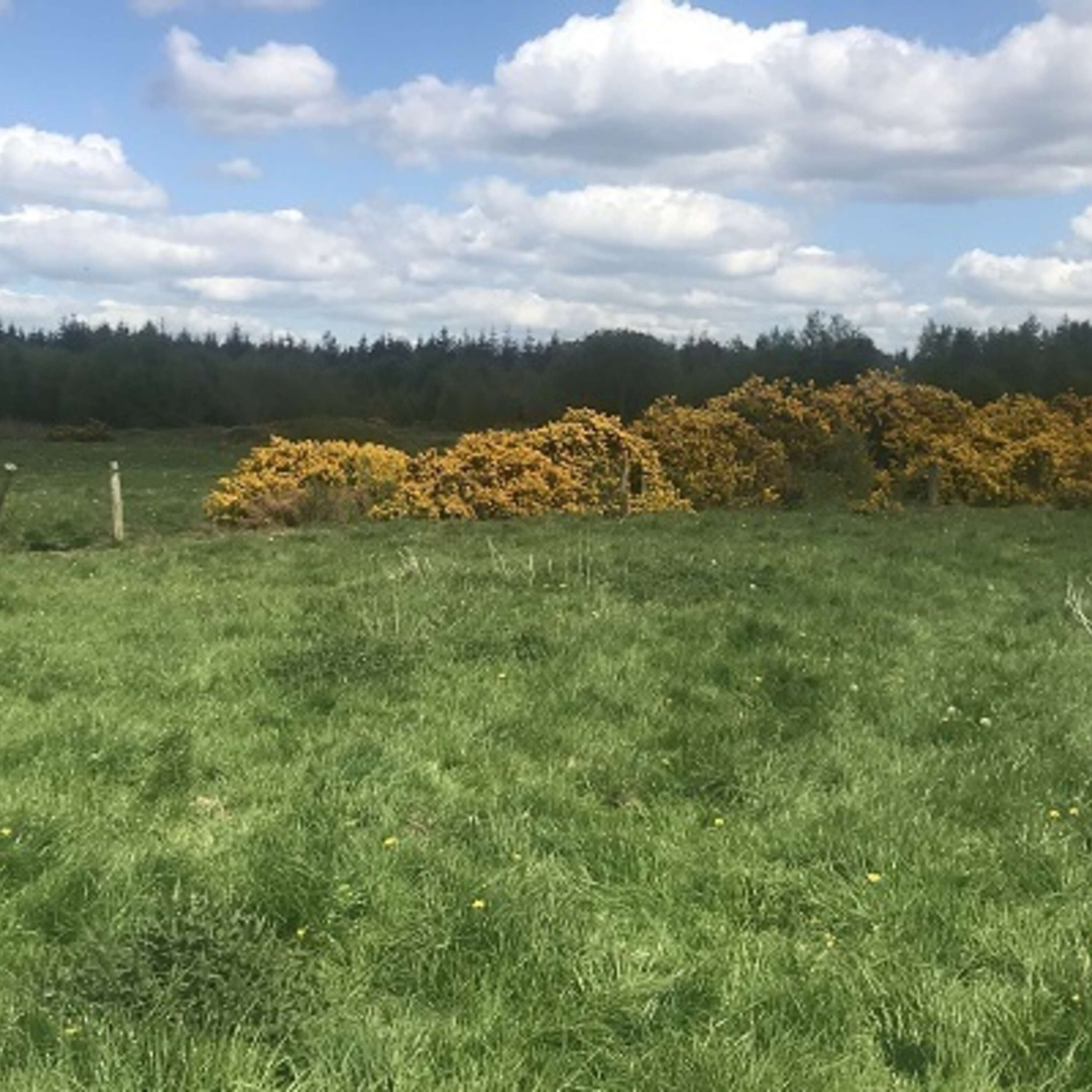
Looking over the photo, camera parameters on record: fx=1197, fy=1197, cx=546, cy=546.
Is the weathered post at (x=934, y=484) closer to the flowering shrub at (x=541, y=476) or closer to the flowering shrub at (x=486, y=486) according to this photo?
the flowering shrub at (x=541, y=476)

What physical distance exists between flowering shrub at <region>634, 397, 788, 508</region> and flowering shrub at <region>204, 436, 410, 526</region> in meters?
6.57

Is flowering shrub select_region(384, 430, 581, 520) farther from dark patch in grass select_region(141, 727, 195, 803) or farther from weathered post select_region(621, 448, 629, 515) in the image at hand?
dark patch in grass select_region(141, 727, 195, 803)

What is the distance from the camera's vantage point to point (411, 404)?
85625mm

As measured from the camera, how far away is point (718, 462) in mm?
29156

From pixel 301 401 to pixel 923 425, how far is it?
218 ft

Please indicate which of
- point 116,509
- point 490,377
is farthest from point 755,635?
point 490,377

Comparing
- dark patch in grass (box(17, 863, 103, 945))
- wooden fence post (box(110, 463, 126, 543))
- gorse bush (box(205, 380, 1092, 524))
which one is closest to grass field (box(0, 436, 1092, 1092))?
dark patch in grass (box(17, 863, 103, 945))

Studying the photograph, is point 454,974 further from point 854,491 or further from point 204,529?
point 854,491

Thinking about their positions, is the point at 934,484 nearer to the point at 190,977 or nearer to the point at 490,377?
the point at 190,977

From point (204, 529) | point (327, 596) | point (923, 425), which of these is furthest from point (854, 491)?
point (327, 596)

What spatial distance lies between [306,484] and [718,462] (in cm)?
987

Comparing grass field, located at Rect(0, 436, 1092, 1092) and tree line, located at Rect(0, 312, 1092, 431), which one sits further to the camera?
tree line, located at Rect(0, 312, 1092, 431)

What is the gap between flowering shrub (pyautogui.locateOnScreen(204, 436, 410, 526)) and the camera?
25.9m

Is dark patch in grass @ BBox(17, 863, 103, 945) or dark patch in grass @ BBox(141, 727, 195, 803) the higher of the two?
dark patch in grass @ BBox(17, 863, 103, 945)
